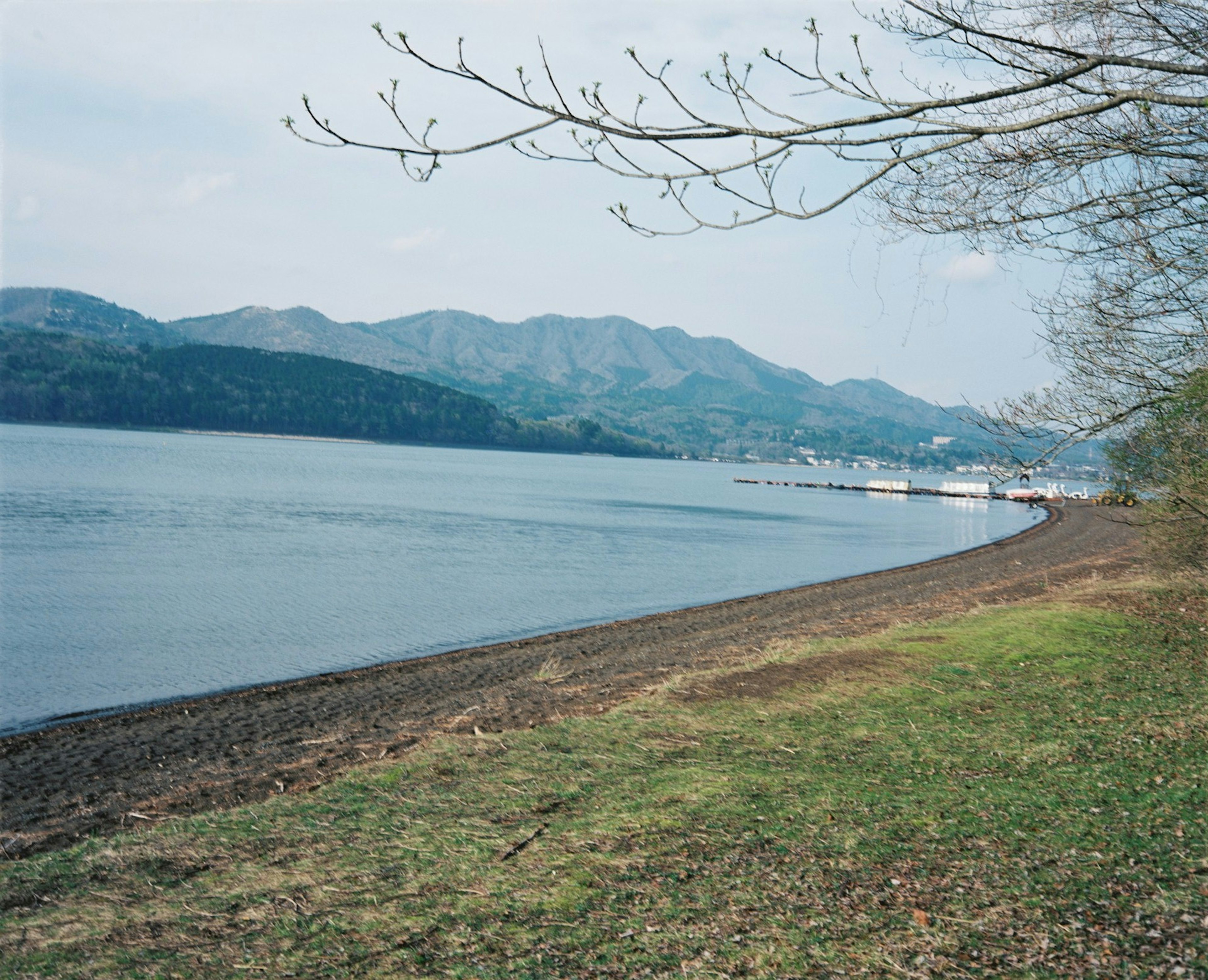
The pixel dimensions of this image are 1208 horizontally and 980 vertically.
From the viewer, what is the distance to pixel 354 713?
47.5 ft

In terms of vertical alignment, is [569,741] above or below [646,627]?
above

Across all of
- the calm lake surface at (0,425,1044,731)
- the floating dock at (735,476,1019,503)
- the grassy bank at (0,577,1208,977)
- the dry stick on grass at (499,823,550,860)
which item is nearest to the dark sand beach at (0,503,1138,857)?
the calm lake surface at (0,425,1044,731)

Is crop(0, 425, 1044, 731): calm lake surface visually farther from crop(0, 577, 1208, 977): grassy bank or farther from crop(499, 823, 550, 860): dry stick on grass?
crop(499, 823, 550, 860): dry stick on grass

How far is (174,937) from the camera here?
4.85 meters

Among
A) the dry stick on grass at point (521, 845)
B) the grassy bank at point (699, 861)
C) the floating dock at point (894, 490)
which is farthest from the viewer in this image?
the floating dock at point (894, 490)

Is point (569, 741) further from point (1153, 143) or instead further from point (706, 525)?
point (706, 525)

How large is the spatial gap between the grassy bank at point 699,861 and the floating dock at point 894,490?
346 ft

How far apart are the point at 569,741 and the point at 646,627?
15411 mm

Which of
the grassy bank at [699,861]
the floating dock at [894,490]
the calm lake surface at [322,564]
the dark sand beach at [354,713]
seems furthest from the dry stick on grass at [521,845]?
the floating dock at [894,490]

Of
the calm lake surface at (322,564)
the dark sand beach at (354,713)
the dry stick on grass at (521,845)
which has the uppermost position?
the dry stick on grass at (521,845)

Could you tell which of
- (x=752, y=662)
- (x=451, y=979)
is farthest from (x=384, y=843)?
(x=752, y=662)

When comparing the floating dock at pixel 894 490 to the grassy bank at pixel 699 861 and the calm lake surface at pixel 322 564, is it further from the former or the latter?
the grassy bank at pixel 699 861

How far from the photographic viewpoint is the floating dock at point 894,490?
131m

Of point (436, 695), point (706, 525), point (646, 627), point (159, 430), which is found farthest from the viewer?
point (159, 430)
